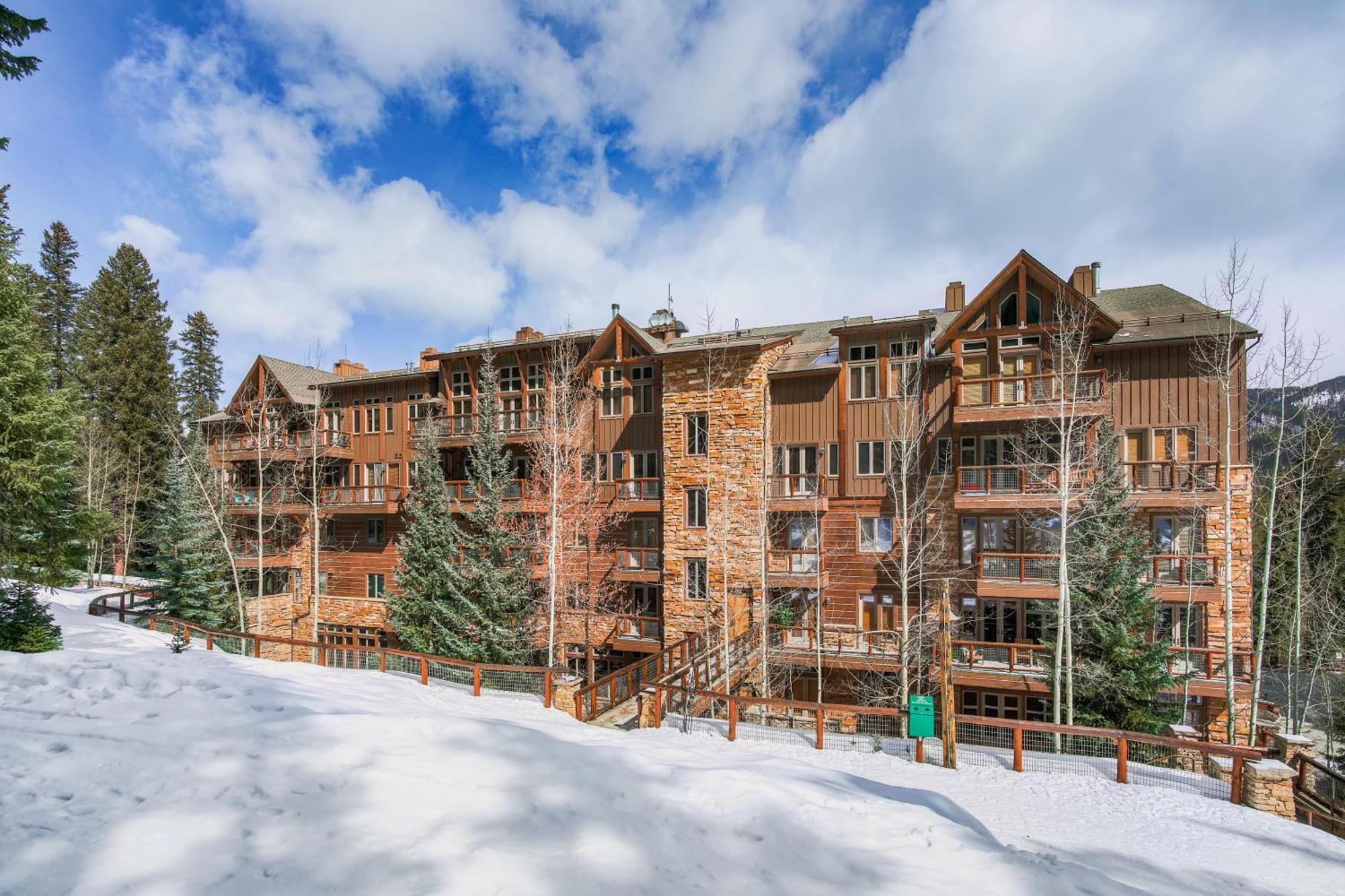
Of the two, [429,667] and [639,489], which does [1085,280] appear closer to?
[639,489]

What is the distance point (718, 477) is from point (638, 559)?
4.40 meters

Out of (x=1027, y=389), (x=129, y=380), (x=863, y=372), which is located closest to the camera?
(x=1027, y=389)

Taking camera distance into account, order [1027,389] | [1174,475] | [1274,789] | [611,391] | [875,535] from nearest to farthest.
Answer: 1. [1274,789]
2. [1174,475]
3. [1027,389]
4. [875,535]
5. [611,391]

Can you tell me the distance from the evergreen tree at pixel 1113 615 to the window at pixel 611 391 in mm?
14705

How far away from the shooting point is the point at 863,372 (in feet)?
64.5

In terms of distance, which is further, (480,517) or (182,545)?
(182,545)

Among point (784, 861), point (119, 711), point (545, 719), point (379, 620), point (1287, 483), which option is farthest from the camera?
point (379, 620)

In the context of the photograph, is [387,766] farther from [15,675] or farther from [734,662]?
[734,662]

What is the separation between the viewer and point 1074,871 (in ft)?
17.7

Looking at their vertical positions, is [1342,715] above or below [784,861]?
below

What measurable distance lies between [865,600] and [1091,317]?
1029cm

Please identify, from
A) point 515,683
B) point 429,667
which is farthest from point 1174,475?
point 429,667

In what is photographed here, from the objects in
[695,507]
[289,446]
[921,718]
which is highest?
[289,446]

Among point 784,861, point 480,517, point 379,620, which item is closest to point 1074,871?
point 784,861
